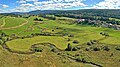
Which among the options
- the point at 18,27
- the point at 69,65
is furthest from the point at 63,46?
the point at 18,27

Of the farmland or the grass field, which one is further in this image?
the grass field

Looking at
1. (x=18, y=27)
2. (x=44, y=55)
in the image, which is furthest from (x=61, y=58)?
(x=18, y=27)

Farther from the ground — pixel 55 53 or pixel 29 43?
pixel 55 53

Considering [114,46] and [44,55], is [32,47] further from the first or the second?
[114,46]

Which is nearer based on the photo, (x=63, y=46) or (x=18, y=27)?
(x=63, y=46)

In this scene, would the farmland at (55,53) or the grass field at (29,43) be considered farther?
the grass field at (29,43)

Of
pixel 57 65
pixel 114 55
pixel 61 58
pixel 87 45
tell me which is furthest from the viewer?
pixel 87 45

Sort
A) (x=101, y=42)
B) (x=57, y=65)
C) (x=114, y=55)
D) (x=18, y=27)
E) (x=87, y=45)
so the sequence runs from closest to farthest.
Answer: (x=57, y=65), (x=114, y=55), (x=87, y=45), (x=101, y=42), (x=18, y=27)

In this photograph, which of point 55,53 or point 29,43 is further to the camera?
point 29,43

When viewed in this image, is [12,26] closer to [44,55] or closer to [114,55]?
[44,55]
